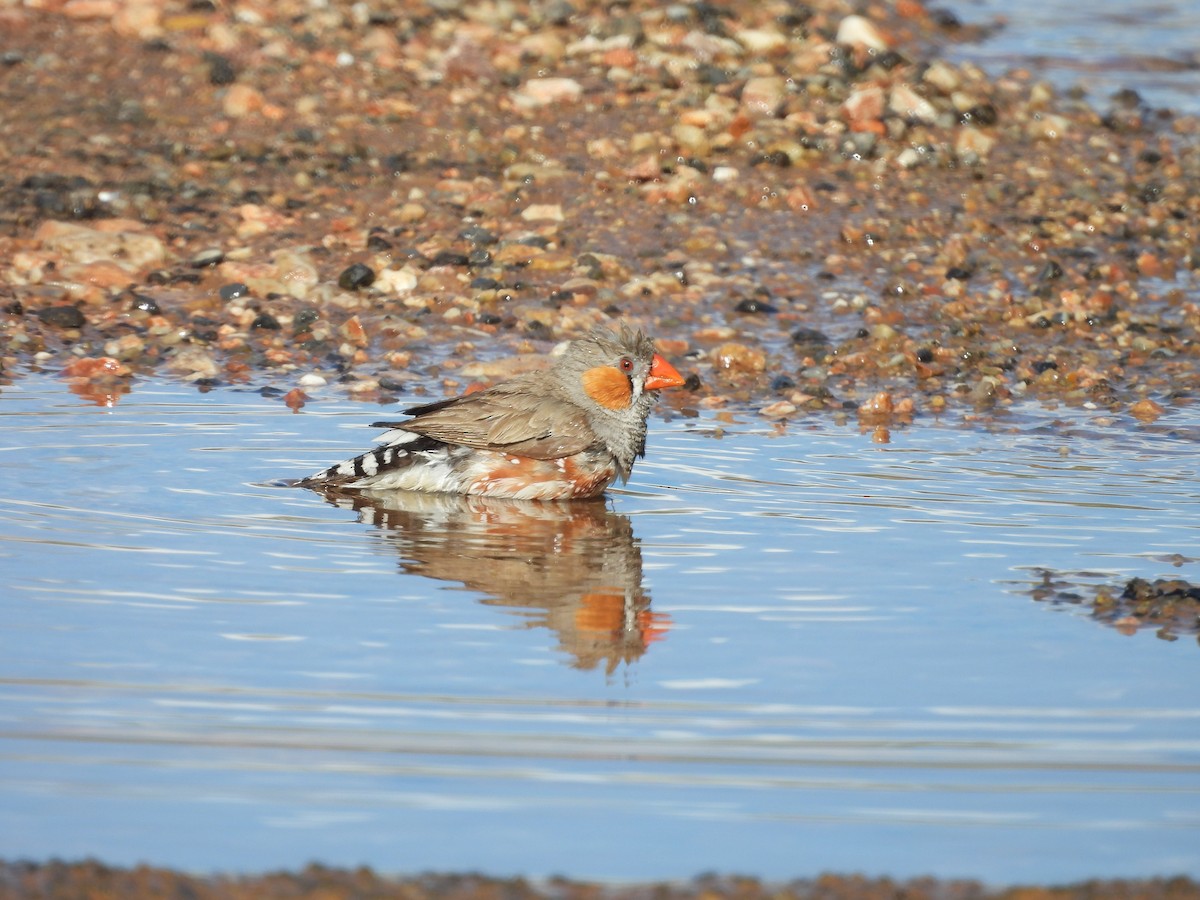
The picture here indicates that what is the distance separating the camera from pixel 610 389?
800 cm

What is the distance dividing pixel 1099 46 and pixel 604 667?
1237 cm

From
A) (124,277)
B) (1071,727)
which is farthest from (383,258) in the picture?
(1071,727)

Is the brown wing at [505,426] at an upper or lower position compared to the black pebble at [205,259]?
lower

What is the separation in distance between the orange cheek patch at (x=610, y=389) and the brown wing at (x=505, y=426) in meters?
0.15

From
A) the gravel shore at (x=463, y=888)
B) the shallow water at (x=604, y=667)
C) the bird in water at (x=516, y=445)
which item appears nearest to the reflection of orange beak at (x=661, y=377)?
the bird in water at (x=516, y=445)

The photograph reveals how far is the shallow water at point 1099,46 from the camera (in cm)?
1468

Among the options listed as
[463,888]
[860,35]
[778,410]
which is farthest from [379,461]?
[860,35]

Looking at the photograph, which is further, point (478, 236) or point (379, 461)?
point (478, 236)

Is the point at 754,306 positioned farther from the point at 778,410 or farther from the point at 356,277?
the point at 356,277

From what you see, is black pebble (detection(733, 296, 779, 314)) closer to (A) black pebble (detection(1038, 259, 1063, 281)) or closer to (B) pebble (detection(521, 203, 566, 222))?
(B) pebble (detection(521, 203, 566, 222))

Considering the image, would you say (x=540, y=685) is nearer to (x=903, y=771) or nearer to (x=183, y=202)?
(x=903, y=771)

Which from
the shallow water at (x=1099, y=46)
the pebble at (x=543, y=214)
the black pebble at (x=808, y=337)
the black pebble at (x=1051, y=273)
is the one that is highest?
the shallow water at (x=1099, y=46)

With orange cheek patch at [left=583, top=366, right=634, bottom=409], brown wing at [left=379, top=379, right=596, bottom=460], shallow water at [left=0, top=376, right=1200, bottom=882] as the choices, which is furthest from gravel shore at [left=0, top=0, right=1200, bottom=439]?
shallow water at [left=0, top=376, right=1200, bottom=882]

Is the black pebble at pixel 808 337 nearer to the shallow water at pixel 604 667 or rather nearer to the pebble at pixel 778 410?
the pebble at pixel 778 410
